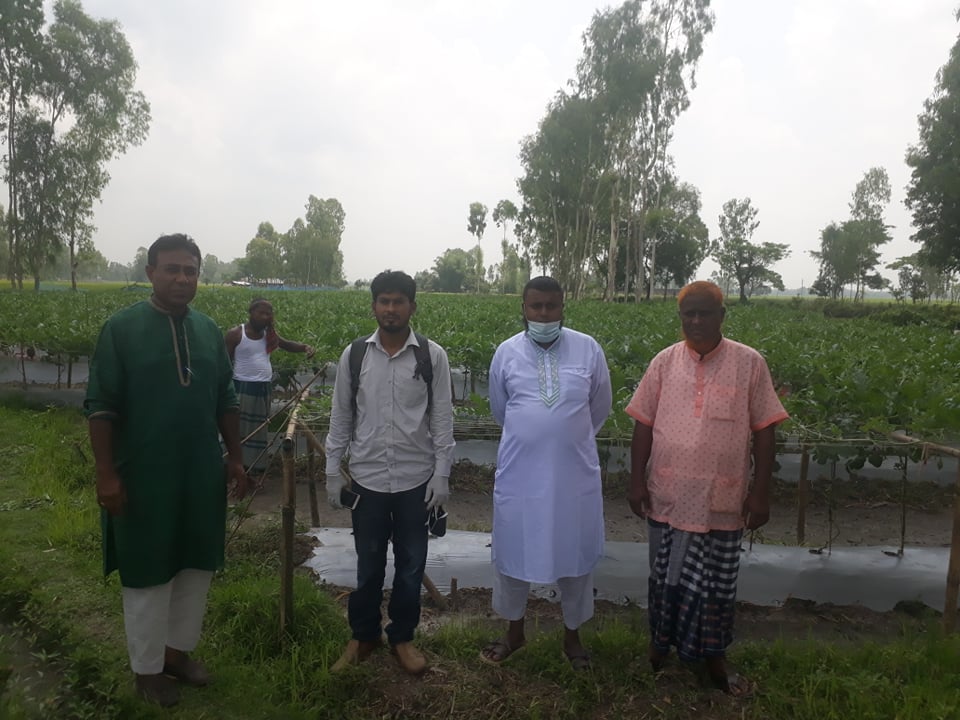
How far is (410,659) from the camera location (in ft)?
9.02

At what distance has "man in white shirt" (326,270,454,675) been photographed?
8.70ft

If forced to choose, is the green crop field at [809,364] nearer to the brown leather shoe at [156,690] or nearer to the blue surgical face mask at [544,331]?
the blue surgical face mask at [544,331]

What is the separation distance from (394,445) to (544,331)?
80cm

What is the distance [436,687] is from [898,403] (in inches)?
157

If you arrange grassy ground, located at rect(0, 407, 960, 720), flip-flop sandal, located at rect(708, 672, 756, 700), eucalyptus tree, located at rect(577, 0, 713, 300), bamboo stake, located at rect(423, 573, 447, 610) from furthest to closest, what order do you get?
1. eucalyptus tree, located at rect(577, 0, 713, 300)
2. bamboo stake, located at rect(423, 573, 447, 610)
3. flip-flop sandal, located at rect(708, 672, 756, 700)
4. grassy ground, located at rect(0, 407, 960, 720)

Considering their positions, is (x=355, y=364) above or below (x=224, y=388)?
above

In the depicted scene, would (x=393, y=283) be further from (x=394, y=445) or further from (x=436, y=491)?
(x=436, y=491)

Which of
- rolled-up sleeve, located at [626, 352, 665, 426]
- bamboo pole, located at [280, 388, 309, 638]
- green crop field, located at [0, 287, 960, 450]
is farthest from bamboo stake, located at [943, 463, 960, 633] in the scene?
bamboo pole, located at [280, 388, 309, 638]

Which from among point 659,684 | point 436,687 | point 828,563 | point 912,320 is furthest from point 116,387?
point 912,320

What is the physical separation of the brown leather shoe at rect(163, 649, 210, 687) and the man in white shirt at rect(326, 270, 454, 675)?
540mm

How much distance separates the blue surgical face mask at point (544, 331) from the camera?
A: 2.73 m

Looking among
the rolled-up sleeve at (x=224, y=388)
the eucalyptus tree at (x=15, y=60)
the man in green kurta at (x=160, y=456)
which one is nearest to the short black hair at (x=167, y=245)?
the man in green kurta at (x=160, y=456)

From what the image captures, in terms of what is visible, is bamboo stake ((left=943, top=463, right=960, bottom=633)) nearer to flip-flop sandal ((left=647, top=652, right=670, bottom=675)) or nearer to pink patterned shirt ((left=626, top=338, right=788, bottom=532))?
pink patterned shirt ((left=626, top=338, right=788, bottom=532))

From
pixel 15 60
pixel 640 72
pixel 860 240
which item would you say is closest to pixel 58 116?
pixel 15 60
